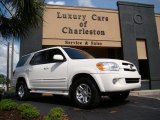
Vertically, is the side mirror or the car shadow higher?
the side mirror

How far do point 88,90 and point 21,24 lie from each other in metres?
3.24

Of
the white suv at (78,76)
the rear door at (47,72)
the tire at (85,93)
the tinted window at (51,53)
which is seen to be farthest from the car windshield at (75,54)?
the tire at (85,93)

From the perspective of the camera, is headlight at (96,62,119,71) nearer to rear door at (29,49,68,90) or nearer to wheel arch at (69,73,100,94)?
wheel arch at (69,73,100,94)

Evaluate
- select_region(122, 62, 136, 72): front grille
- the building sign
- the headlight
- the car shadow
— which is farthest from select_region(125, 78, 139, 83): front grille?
the building sign

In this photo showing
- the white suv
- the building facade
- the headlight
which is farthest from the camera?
the building facade

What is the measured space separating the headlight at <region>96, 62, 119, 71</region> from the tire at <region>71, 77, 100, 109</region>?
0.47 metres

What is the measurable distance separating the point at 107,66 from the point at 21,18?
3.29 m

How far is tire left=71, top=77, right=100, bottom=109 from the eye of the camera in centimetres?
704

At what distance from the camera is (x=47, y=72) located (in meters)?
8.72

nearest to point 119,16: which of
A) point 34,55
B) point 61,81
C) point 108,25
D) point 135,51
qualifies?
point 108,25

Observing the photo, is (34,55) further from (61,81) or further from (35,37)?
(35,37)

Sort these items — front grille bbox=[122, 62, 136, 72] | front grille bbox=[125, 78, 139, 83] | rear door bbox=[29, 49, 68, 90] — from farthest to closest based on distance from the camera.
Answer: rear door bbox=[29, 49, 68, 90] < front grille bbox=[122, 62, 136, 72] < front grille bbox=[125, 78, 139, 83]

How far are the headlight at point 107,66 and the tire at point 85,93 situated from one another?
466mm

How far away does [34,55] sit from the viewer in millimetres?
10000
